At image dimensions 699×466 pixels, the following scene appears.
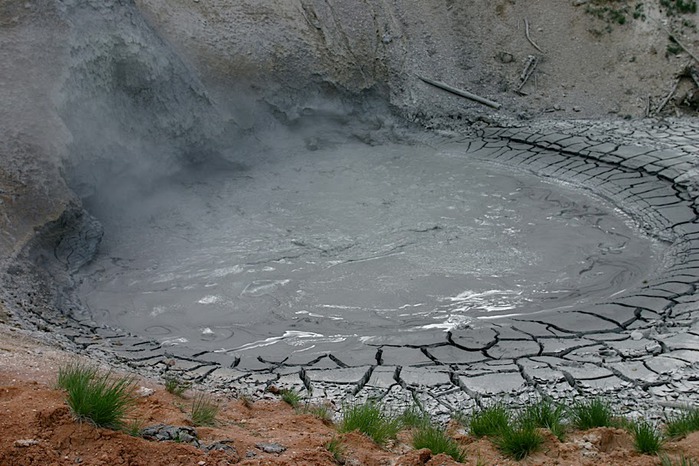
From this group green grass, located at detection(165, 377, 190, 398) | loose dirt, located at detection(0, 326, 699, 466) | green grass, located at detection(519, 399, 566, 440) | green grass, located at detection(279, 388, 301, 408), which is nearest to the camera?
loose dirt, located at detection(0, 326, 699, 466)

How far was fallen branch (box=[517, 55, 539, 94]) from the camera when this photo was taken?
37.1 ft

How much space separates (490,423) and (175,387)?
1842 mm

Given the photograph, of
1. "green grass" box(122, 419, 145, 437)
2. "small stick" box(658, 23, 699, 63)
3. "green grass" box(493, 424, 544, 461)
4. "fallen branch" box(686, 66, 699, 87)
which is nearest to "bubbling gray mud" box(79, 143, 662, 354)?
"green grass" box(493, 424, 544, 461)

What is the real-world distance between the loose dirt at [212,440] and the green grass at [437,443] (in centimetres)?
6

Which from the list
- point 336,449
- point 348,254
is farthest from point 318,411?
point 348,254

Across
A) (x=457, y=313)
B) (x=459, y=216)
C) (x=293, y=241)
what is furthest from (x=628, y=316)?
(x=293, y=241)

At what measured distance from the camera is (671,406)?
177 inches

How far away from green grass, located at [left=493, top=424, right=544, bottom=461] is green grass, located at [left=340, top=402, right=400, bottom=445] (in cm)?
56

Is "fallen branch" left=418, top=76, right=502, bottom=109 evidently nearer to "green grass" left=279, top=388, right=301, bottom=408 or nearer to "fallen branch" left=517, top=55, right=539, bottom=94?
"fallen branch" left=517, top=55, right=539, bottom=94

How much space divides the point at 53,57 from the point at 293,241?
3.08m

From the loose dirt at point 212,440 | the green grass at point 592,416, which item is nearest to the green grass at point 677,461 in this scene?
the loose dirt at point 212,440

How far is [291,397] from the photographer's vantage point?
471 centimetres

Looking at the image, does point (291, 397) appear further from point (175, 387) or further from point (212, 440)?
point (212, 440)

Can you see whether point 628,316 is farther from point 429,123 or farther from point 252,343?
point 429,123
